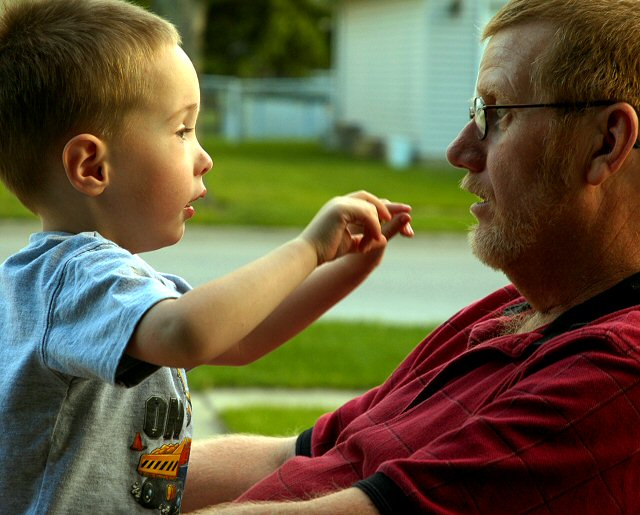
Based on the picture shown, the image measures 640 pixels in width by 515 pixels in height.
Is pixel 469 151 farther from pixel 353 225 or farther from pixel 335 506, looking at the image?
pixel 335 506

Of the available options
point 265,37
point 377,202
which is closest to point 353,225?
point 377,202

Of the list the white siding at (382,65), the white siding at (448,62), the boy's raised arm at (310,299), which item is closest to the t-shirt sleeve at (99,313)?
the boy's raised arm at (310,299)

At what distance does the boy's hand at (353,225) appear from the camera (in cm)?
220

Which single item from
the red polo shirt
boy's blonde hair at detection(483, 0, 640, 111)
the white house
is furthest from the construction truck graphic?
the white house

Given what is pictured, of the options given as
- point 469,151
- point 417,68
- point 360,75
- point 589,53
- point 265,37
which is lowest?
point 265,37

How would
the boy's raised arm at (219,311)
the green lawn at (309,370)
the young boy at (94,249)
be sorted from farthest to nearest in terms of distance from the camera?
the green lawn at (309,370), the young boy at (94,249), the boy's raised arm at (219,311)

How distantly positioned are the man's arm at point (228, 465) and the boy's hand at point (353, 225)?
0.64 m

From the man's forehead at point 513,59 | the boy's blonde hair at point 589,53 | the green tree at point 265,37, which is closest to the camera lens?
the boy's blonde hair at point 589,53

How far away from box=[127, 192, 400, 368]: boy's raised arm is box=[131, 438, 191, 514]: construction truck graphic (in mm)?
284

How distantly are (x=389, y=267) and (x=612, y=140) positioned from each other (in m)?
8.85

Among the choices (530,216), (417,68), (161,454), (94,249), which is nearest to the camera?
(94,249)

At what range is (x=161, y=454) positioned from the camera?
2166 mm

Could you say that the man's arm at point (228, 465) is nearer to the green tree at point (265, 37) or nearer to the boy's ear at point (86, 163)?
the boy's ear at point (86, 163)

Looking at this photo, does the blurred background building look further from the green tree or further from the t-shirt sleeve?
the t-shirt sleeve
